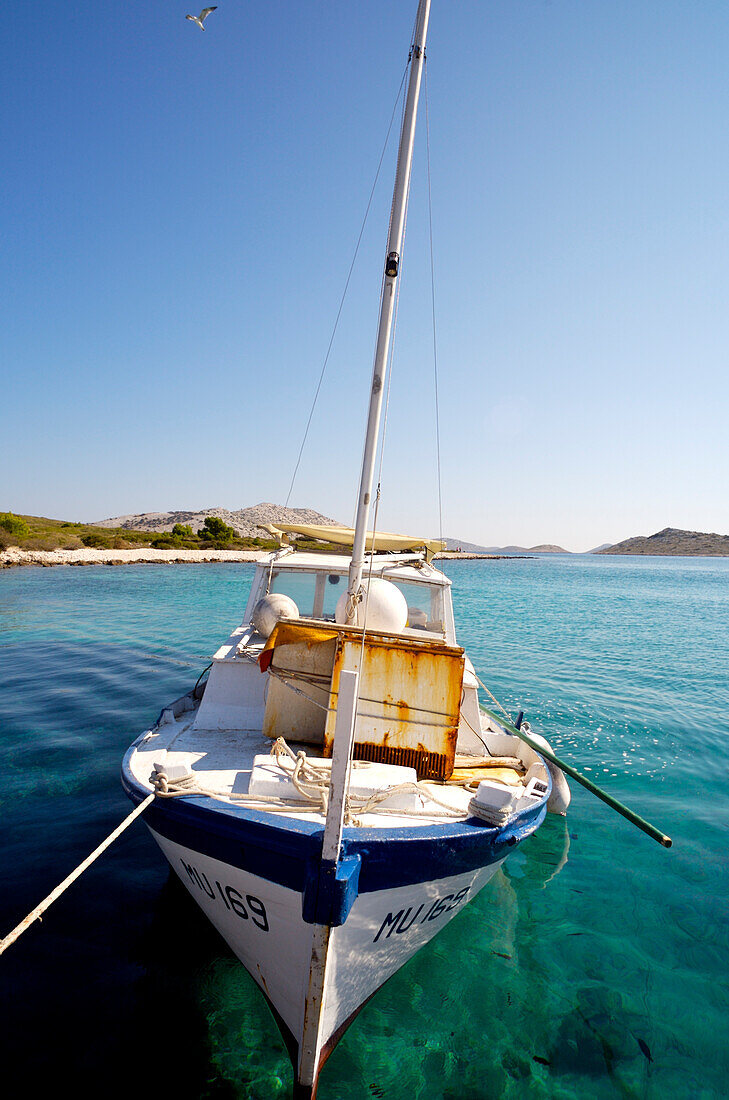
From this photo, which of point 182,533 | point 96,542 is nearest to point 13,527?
point 96,542

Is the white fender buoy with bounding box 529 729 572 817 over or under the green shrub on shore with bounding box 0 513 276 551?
under

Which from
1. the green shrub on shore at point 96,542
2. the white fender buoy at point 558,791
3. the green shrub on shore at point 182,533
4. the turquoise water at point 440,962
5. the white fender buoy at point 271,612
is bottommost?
the turquoise water at point 440,962

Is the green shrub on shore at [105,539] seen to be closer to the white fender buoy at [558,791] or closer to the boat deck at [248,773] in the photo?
the boat deck at [248,773]

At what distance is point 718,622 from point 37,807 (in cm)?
3365

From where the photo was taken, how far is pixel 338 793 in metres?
3.38

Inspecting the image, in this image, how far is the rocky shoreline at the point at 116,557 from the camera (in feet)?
149

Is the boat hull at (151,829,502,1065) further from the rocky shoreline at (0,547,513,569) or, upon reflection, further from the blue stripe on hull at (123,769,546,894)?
the rocky shoreline at (0,547,513,569)

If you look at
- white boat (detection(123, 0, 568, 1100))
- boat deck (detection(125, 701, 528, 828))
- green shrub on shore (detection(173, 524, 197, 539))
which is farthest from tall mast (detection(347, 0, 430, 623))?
green shrub on shore (detection(173, 524, 197, 539))

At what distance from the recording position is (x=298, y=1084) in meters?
3.88

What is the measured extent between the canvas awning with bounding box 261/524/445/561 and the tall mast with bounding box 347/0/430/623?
153 inches

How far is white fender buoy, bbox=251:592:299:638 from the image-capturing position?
6621mm

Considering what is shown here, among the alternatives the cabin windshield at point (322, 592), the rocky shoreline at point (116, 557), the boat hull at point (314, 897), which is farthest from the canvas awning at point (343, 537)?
the rocky shoreline at point (116, 557)

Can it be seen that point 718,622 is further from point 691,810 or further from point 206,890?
point 206,890

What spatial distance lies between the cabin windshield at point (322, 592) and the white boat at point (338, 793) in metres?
1.43
